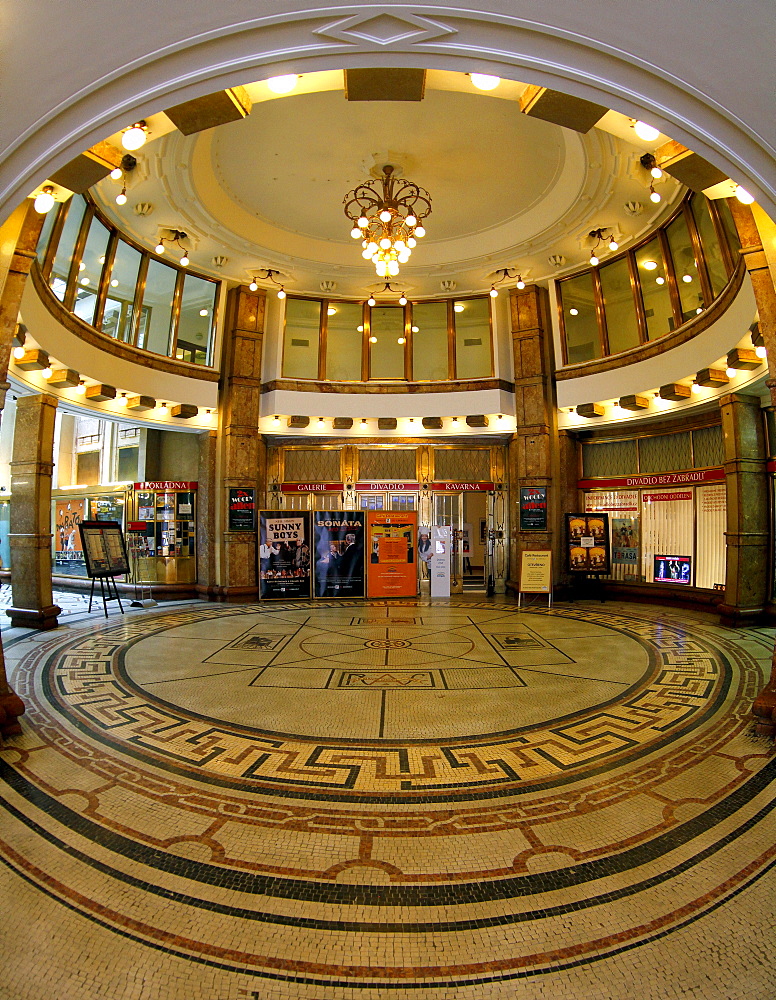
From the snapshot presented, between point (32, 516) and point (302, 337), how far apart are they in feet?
20.5

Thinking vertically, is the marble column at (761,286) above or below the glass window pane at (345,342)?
below

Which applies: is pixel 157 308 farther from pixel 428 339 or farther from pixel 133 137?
pixel 133 137

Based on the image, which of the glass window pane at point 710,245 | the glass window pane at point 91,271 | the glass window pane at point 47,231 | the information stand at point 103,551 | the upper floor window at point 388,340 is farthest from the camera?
the upper floor window at point 388,340

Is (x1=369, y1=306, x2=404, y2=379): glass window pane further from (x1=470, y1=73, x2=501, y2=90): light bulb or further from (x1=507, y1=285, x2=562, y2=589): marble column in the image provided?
(x1=470, y1=73, x2=501, y2=90): light bulb

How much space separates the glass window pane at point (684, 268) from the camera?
322 inches

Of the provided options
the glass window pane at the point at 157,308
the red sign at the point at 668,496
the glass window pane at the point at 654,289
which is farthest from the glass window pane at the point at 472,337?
the glass window pane at the point at 157,308

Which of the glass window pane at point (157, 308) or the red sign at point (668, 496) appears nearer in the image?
the red sign at point (668, 496)

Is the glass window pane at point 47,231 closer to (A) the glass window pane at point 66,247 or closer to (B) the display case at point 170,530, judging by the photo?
(A) the glass window pane at point 66,247

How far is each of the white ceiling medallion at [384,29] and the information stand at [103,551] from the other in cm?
835

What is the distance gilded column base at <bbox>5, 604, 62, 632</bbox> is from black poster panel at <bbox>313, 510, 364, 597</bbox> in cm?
428

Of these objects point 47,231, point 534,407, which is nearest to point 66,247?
point 47,231

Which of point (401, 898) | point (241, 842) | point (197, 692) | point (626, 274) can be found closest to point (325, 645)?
point (197, 692)

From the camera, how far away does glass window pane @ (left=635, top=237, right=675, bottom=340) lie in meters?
Answer: 8.88

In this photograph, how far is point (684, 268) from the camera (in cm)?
836
